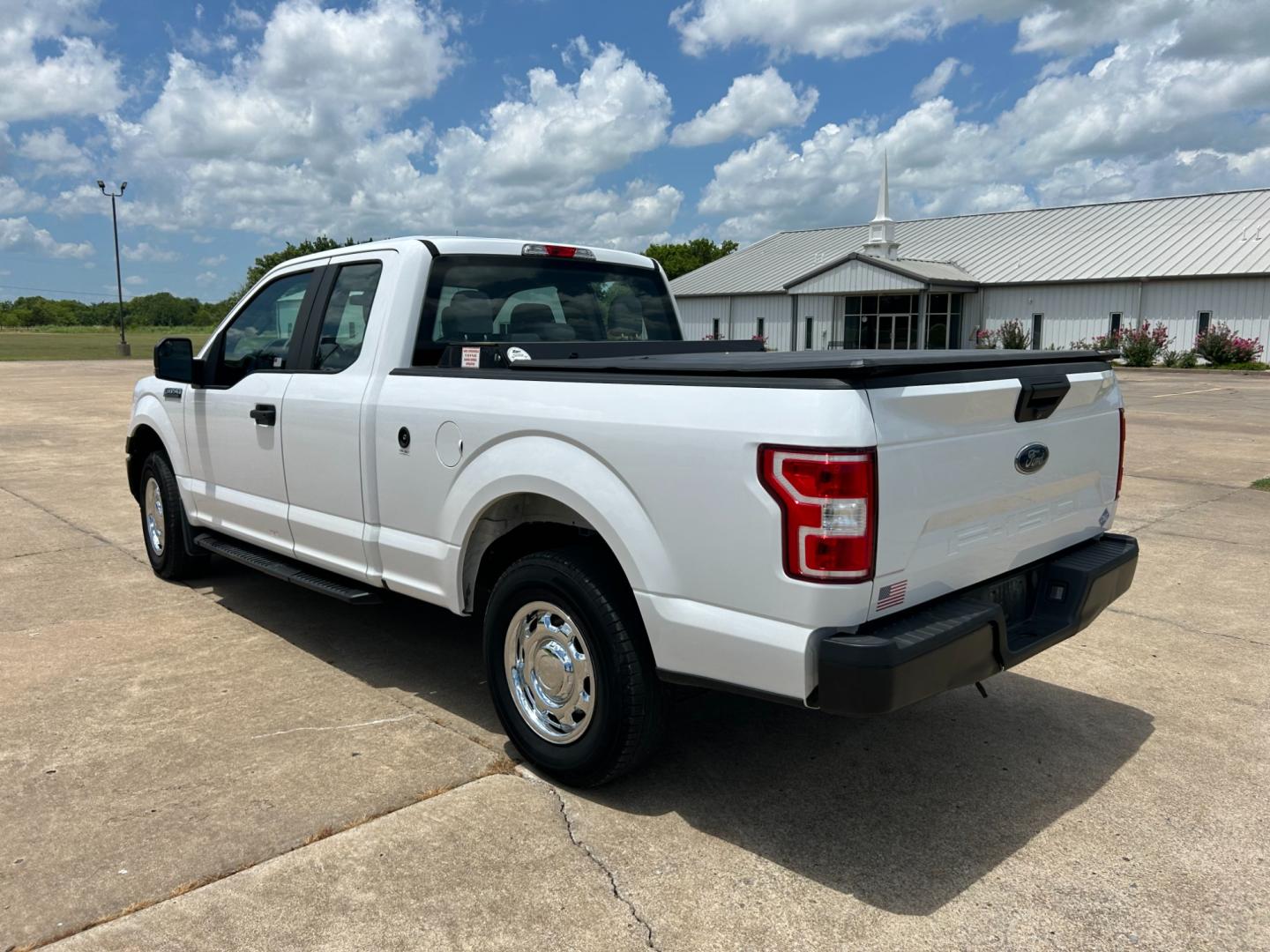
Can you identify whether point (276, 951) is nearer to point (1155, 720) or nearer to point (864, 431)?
point (864, 431)

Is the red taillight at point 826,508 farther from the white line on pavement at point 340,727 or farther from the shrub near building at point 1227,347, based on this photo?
the shrub near building at point 1227,347

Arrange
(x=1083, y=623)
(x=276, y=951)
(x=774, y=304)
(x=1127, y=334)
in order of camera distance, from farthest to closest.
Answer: (x=774, y=304) < (x=1127, y=334) < (x=1083, y=623) < (x=276, y=951)

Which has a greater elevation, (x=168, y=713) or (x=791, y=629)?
(x=791, y=629)

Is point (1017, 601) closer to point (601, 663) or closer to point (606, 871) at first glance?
point (601, 663)

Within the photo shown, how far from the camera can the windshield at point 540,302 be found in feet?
14.7

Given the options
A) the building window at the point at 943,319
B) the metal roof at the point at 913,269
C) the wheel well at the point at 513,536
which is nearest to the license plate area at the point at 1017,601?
the wheel well at the point at 513,536

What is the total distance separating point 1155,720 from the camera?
14.1 feet

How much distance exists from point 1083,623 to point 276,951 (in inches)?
112

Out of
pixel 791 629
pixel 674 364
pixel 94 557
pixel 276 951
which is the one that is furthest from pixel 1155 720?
pixel 94 557

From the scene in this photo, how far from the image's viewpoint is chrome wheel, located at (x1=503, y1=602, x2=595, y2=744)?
350cm

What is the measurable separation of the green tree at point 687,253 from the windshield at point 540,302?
85.6 m

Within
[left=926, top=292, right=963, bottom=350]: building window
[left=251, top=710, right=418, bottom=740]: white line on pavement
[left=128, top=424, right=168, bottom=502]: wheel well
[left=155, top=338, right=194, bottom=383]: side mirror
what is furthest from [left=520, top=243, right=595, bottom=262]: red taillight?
[left=926, top=292, right=963, bottom=350]: building window

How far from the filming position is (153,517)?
6488 mm

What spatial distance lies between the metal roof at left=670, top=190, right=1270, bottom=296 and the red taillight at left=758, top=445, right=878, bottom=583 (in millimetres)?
39220
